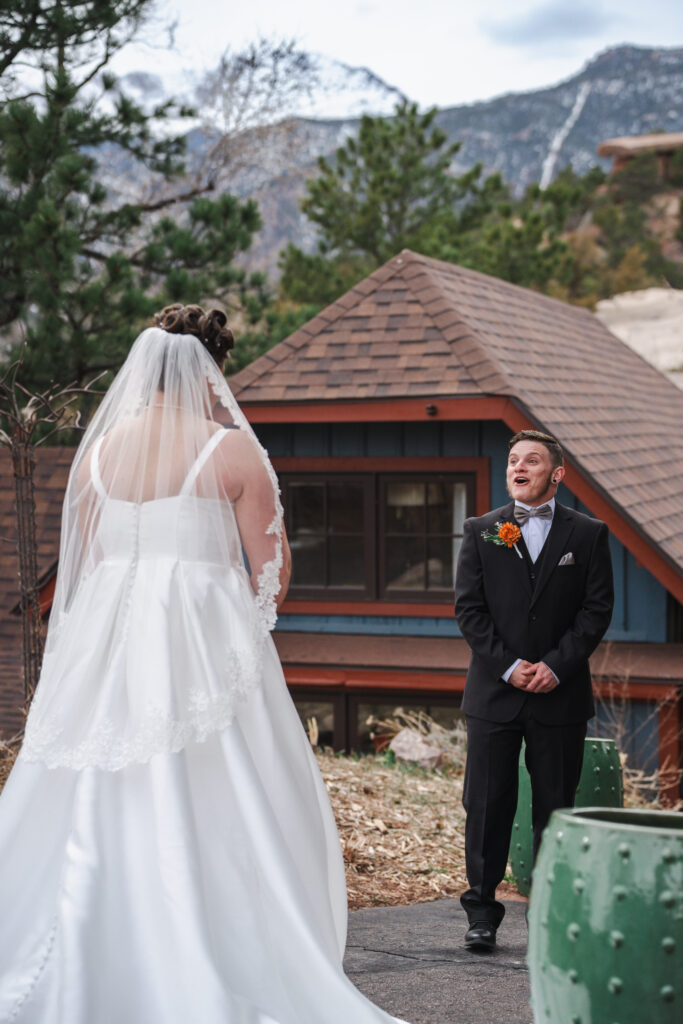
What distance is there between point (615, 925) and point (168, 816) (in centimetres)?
141

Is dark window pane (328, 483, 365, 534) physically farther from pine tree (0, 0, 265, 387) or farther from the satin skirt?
the satin skirt

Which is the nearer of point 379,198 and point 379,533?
point 379,533

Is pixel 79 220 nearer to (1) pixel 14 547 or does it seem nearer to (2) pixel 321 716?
(1) pixel 14 547

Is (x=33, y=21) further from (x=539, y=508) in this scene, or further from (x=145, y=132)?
(x=539, y=508)

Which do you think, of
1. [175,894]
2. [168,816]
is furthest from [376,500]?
[175,894]

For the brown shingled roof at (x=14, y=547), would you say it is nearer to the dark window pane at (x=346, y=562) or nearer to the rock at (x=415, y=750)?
the dark window pane at (x=346, y=562)

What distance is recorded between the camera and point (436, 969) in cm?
399

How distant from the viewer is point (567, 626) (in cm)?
442

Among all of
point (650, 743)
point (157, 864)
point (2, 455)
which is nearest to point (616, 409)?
point (650, 743)

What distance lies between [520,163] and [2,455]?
6265 inches

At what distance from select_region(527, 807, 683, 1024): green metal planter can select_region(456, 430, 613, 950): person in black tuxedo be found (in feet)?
5.78

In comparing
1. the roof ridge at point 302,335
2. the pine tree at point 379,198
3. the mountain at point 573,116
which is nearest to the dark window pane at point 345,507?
the roof ridge at point 302,335

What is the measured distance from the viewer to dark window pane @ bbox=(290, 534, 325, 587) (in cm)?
1057

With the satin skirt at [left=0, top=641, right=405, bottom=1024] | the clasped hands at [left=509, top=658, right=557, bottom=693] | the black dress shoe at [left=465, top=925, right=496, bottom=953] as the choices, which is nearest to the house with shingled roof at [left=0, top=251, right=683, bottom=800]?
the clasped hands at [left=509, top=658, right=557, bottom=693]
